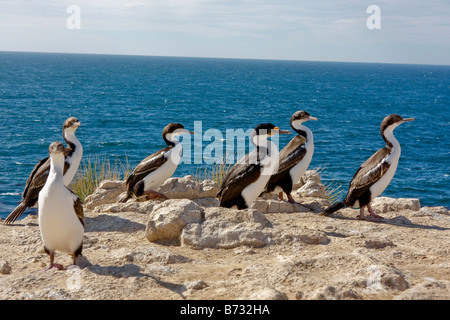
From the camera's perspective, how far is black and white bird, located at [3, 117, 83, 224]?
995 cm

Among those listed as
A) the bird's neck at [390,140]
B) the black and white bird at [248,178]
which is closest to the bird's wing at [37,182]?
the black and white bird at [248,178]

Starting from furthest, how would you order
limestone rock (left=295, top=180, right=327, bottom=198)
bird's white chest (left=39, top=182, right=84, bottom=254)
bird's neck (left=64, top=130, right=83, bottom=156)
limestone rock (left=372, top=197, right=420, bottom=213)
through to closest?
1. limestone rock (left=295, top=180, right=327, bottom=198)
2. limestone rock (left=372, top=197, right=420, bottom=213)
3. bird's neck (left=64, top=130, right=83, bottom=156)
4. bird's white chest (left=39, top=182, right=84, bottom=254)

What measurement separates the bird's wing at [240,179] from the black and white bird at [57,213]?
323cm

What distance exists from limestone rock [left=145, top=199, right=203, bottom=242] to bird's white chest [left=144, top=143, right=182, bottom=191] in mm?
2849

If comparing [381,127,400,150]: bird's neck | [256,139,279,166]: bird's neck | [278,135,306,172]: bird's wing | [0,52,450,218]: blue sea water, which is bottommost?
[0,52,450,218]: blue sea water

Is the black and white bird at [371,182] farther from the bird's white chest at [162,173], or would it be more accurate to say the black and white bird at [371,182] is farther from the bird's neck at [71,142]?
the bird's neck at [71,142]

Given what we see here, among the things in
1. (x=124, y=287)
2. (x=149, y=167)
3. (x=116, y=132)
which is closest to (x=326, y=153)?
(x=116, y=132)

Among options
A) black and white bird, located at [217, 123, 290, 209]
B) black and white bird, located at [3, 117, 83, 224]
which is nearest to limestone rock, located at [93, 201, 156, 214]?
black and white bird, located at [3, 117, 83, 224]

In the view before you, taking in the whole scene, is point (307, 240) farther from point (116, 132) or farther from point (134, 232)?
point (116, 132)

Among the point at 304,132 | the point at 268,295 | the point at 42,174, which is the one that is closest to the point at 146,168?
the point at 42,174

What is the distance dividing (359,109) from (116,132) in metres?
36.3

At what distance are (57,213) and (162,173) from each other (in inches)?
172

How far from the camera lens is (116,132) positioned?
4441 cm

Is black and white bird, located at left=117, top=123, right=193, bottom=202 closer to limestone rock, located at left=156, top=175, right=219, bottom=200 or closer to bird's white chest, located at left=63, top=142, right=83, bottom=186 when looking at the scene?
limestone rock, located at left=156, top=175, right=219, bottom=200
